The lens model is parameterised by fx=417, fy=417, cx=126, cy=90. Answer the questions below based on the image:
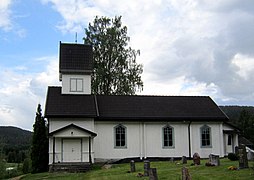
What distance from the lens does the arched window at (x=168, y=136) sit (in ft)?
116

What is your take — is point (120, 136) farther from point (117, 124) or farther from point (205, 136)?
point (205, 136)

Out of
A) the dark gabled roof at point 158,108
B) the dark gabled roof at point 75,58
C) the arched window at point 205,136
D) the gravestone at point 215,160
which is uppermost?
the dark gabled roof at point 75,58

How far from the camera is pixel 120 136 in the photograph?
34.5m

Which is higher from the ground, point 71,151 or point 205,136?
point 205,136

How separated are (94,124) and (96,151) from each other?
7.22 feet

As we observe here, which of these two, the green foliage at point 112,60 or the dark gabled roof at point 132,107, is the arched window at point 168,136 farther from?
the green foliage at point 112,60

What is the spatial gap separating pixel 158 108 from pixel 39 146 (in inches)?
420

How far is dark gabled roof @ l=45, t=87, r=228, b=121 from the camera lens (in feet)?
110

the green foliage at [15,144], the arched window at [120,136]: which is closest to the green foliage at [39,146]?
the arched window at [120,136]

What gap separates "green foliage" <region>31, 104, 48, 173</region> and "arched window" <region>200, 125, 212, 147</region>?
13264 mm

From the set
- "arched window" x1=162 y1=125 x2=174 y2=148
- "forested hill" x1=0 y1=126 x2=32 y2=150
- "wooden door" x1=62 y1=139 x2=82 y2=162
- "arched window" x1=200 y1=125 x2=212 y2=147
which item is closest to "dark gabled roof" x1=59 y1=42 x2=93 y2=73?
"wooden door" x1=62 y1=139 x2=82 y2=162

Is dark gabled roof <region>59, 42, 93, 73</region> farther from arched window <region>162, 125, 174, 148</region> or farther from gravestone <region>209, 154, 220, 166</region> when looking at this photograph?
gravestone <region>209, 154, 220, 166</region>

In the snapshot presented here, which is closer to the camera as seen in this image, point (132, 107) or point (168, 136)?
point (168, 136)

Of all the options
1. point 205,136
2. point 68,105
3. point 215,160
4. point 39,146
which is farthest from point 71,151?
point 215,160
